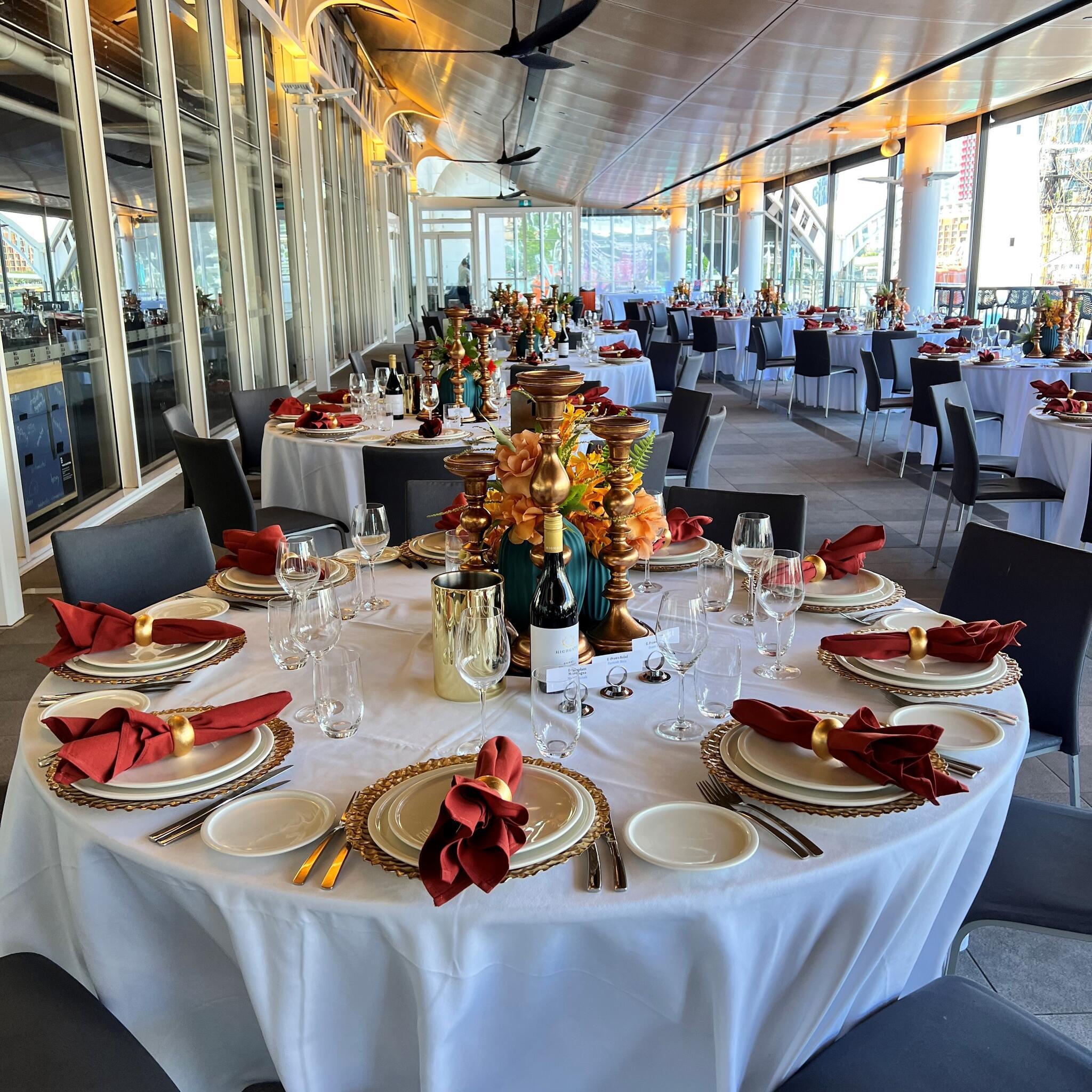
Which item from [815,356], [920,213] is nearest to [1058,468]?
[815,356]

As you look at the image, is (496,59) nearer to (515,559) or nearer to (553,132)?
(553,132)

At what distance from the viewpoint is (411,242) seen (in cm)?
2644

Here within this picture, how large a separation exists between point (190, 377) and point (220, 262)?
1.46 metres

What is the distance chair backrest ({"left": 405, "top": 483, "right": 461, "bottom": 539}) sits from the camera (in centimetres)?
304

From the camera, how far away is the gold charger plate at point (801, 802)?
132 cm

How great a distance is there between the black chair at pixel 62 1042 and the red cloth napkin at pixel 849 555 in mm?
1641

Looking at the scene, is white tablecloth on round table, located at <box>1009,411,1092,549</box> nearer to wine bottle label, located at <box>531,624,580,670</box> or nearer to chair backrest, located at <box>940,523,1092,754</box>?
chair backrest, located at <box>940,523,1092,754</box>

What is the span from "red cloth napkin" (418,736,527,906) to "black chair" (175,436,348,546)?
2726 mm

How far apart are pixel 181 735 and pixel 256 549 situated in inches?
36.0

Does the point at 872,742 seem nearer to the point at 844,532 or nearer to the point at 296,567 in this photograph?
the point at 296,567

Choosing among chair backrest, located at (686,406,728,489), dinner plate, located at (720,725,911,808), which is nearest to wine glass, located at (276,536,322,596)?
dinner plate, located at (720,725,911,808)

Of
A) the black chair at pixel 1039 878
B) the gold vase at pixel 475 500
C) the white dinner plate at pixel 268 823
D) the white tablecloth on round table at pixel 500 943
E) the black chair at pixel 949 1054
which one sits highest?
the gold vase at pixel 475 500

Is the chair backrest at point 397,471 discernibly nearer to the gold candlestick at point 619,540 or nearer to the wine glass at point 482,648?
the gold candlestick at point 619,540

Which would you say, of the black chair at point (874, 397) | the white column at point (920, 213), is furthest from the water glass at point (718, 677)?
the white column at point (920, 213)
